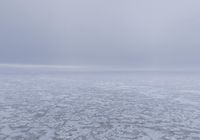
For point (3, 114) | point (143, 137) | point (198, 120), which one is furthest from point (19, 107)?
point (198, 120)

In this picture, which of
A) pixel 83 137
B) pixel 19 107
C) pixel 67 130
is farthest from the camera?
pixel 19 107

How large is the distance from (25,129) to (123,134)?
2066 millimetres

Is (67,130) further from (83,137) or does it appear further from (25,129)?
(25,129)

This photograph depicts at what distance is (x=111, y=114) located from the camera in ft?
18.7

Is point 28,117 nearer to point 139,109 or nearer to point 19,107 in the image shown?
point 19,107

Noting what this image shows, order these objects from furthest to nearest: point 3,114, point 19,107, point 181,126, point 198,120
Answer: point 19,107 → point 3,114 → point 198,120 → point 181,126

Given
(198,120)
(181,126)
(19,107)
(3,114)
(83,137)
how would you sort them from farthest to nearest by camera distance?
(19,107), (3,114), (198,120), (181,126), (83,137)

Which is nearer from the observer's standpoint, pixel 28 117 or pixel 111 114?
pixel 28 117

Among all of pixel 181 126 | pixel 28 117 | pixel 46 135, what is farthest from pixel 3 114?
pixel 181 126

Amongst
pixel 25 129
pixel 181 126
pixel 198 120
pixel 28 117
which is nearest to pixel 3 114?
pixel 28 117

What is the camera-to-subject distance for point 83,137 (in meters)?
3.79

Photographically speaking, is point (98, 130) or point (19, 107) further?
point (19, 107)

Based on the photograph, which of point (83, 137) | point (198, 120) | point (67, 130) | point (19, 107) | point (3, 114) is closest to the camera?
point (83, 137)

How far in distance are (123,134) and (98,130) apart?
57 cm
